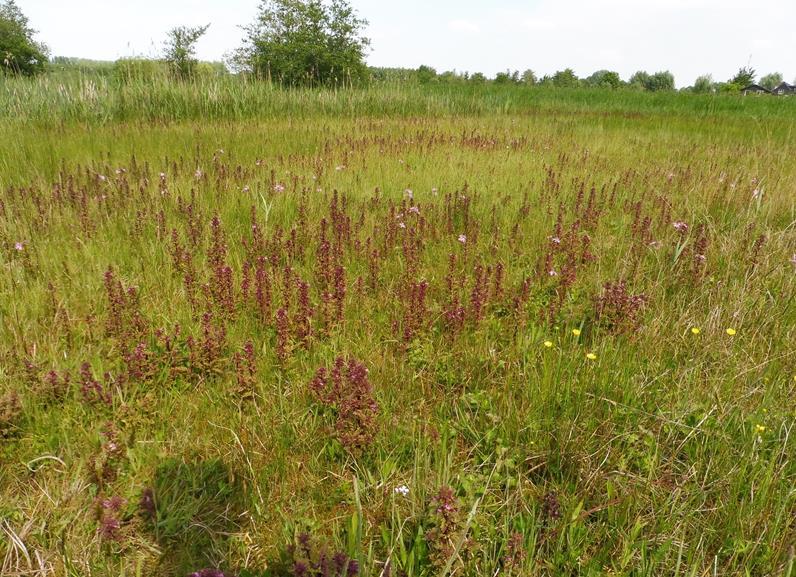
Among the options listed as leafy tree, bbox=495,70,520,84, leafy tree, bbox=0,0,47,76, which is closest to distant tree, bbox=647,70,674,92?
leafy tree, bbox=495,70,520,84

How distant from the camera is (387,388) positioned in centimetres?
212

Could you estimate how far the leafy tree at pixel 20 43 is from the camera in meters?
34.2

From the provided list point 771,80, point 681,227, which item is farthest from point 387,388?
point 771,80

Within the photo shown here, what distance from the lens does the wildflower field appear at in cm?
145

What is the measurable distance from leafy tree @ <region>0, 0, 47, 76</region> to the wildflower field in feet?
134

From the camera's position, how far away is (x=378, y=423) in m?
1.88

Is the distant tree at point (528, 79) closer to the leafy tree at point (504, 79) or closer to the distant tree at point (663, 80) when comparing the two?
the leafy tree at point (504, 79)

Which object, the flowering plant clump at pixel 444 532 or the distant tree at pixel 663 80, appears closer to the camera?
the flowering plant clump at pixel 444 532

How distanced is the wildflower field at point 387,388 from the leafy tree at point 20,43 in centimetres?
4080

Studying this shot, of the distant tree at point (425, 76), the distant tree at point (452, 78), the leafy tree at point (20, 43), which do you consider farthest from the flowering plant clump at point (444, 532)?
the leafy tree at point (20, 43)

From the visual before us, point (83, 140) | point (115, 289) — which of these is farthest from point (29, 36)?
point (115, 289)

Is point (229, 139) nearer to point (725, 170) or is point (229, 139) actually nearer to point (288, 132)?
point (288, 132)

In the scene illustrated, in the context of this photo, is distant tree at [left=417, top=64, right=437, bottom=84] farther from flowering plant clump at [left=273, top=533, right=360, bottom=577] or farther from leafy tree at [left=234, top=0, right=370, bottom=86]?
flowering plant clump at [left=273, top=533, right=360, bottom=577]

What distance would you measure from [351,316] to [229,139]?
5185 mm
